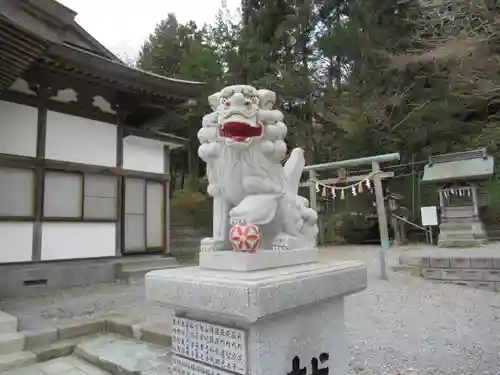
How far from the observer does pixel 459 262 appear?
285 inches

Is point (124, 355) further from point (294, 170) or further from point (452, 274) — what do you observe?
point (452, 274)

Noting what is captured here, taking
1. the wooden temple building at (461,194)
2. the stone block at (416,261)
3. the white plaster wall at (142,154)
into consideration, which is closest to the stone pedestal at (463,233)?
the wooden temple building at (461,194)

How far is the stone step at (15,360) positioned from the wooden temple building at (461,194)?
11700 millimetres

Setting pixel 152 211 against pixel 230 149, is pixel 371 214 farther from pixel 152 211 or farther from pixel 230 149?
pixel 230 149

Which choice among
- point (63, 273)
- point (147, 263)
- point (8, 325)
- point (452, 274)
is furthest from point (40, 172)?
point (452, 274)

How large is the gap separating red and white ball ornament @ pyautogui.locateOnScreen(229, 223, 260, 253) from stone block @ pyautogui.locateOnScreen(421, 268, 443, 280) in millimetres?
6876

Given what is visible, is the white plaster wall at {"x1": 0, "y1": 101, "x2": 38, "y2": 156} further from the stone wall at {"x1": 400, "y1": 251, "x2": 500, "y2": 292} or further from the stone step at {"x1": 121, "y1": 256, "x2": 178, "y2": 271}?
the stone wall at {"x1": 400, "y1": 251, "x2": 500, "y2": 292}

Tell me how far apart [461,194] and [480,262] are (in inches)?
223

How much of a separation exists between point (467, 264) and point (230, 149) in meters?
6.87

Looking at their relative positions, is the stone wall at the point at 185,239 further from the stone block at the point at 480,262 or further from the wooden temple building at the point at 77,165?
the stone block at the point at 480,262

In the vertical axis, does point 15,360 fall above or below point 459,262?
below

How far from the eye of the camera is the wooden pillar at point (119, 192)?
7.84 m

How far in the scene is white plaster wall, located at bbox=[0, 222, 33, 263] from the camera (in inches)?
243

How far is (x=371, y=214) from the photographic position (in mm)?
15742
